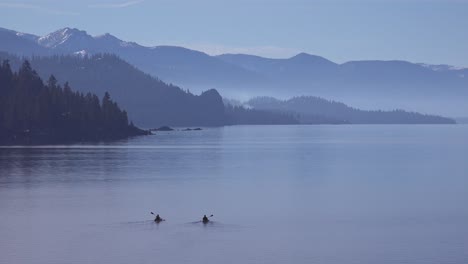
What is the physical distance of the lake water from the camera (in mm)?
55406

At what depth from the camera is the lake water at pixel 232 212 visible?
55.4 m

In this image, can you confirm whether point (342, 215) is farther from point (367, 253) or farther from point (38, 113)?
point (38, 113)

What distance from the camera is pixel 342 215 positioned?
7156 centimetres

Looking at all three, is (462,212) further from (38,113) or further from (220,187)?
(38,113)

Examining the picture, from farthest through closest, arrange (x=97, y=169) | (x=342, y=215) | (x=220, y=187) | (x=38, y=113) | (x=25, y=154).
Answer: (x=38, y=113), (x=25, y=154), (x=97, y=169), (x=220, y=187), (x=342, y=215)

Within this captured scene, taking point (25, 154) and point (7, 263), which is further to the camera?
point (25, 154)

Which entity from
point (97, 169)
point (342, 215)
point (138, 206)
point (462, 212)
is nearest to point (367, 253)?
point (342, 215)

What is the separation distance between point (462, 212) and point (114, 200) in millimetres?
29767

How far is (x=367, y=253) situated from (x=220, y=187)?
3918 centimetres

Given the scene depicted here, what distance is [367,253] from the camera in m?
55.3

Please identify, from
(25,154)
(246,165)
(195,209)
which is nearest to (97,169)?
(246,165)

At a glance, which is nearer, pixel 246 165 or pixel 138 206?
pixel 138 206

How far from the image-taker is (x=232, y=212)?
72938 millimetres

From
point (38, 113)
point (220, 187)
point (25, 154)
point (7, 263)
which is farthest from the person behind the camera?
point (38, 113)
